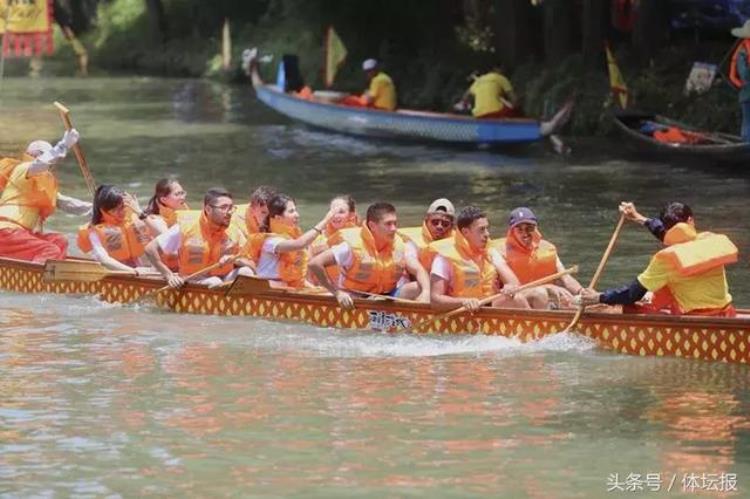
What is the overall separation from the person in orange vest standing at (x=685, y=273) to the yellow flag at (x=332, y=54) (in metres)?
23.6

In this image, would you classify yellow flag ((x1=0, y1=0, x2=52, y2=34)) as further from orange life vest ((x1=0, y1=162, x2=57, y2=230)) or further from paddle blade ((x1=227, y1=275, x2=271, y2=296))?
paddle blade ((x1=227, y1=275, x2=271, y2=296))

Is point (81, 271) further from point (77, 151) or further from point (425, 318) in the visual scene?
point (425, 318)

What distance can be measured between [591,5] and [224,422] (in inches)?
800

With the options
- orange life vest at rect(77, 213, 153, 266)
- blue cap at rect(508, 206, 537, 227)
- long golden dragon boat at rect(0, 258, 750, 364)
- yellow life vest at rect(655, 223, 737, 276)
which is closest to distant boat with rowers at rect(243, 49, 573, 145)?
orange life vest at rect(77, 213, 153, 266)

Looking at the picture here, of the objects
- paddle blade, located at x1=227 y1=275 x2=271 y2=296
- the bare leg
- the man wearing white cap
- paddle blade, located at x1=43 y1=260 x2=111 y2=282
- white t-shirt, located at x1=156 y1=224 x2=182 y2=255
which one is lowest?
paddle blade, located at x1=43 y1=260 x2=111 y2=282

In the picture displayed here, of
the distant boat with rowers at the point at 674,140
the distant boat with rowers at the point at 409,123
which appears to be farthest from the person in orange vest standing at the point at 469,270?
the distant boat with rowers at the point at 409,123

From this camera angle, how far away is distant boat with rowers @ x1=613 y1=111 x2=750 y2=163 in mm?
26344

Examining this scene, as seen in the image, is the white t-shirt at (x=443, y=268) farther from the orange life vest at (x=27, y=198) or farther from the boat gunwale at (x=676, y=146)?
the boat gunwale at (x=676, y=146)

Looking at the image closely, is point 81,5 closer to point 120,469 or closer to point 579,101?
point 579,101

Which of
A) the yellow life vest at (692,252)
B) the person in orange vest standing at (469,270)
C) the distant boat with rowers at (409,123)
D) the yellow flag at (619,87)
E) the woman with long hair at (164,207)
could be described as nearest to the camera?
the yellow life vest at (692,252)

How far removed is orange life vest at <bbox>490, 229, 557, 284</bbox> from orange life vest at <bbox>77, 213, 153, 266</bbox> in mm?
3797

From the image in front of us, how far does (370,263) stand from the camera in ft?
50.9

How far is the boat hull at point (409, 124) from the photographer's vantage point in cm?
2967

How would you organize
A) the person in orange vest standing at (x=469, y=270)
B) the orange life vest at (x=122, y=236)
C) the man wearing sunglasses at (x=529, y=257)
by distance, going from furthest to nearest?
1. the orange life vest at (x=122, y=236)
2. the man wearing sunglasses at (x=529, y=257)
3. the person in orange vest standing at (x=469, y=270)
